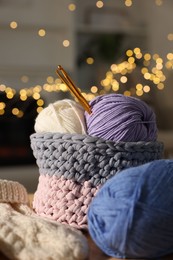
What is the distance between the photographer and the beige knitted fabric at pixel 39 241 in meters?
0.39

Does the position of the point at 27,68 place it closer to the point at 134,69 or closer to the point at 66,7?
the point at 66,7

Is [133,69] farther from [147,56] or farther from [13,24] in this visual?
[13,24]

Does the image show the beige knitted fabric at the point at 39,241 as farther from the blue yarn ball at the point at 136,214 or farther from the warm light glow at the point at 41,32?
the warm light glow at the point at 41,32

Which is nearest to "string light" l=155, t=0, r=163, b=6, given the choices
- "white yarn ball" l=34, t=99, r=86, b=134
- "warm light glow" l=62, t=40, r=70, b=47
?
"warm light glow" l=62, t=40, r=70, b=47

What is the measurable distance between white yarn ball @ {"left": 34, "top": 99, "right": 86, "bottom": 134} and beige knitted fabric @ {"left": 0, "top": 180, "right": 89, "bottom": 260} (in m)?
0.12

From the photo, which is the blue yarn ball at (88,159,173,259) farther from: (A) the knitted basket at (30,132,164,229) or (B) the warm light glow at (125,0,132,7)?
(B) the warm light glow at (125,0,132,7)

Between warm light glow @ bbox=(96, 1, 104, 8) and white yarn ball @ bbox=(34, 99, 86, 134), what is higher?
warm light glow @ bbox=(96, 1, 104, 8)

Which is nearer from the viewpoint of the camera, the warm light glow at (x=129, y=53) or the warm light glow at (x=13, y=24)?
the warm light glow at (x=13, y=24)

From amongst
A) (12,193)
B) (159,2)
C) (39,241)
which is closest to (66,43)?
(159,2)

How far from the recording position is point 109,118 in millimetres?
521

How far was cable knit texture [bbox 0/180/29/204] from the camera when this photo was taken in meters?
0.58

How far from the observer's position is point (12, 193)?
23.4 inches

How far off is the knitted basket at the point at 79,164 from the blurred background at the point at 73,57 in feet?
5.42

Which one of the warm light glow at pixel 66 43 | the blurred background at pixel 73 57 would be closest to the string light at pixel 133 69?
the blurred background at pixel 73 57
